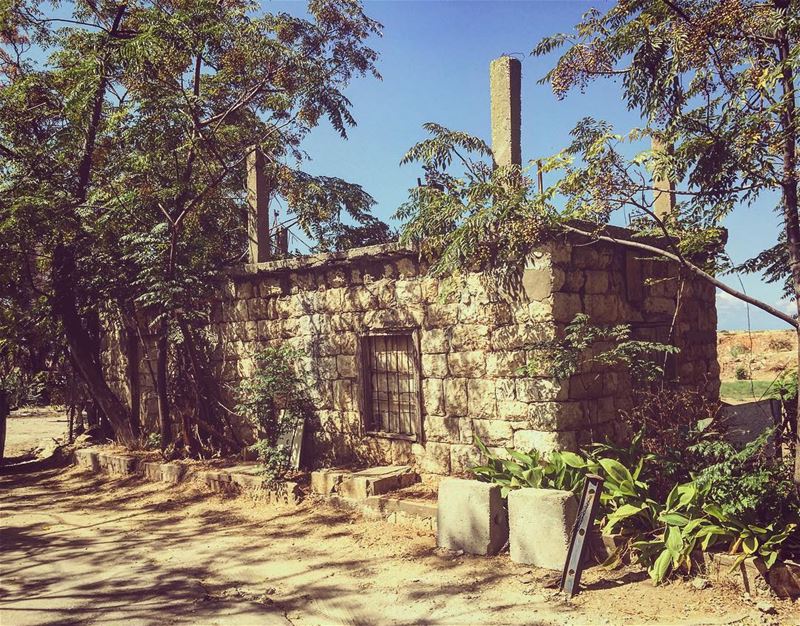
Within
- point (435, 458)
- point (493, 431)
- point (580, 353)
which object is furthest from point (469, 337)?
point (435, 458)

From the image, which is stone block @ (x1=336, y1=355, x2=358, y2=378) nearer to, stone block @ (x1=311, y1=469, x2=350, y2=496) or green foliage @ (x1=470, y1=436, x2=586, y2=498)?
stone block @ (x1=311, y1=469, x2=350, y2=496)

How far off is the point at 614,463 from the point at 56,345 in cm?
1013

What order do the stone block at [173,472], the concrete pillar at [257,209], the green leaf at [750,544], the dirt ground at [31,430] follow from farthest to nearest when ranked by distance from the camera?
the dirt ground at [31,430], the concrete pillar at [257,209], the stone block at [173,472], the green leaf at [750,544]

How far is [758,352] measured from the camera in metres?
21.7

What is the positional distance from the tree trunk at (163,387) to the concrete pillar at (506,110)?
583 centimetres

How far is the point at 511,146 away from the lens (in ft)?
25.5

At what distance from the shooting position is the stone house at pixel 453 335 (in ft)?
22.7

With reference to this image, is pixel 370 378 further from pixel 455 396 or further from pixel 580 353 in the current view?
pixel 580 353

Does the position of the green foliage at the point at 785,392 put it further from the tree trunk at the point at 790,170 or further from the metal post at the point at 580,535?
the metal post at the point at 580,535

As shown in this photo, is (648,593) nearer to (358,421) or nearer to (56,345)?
(358,421)

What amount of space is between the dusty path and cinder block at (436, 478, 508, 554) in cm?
14

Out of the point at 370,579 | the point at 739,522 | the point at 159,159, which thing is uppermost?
the point at 159,159

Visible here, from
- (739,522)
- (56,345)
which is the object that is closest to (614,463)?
(739,522)

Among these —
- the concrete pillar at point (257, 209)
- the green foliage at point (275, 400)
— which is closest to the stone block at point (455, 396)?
the green foliage at point (275, 400)
